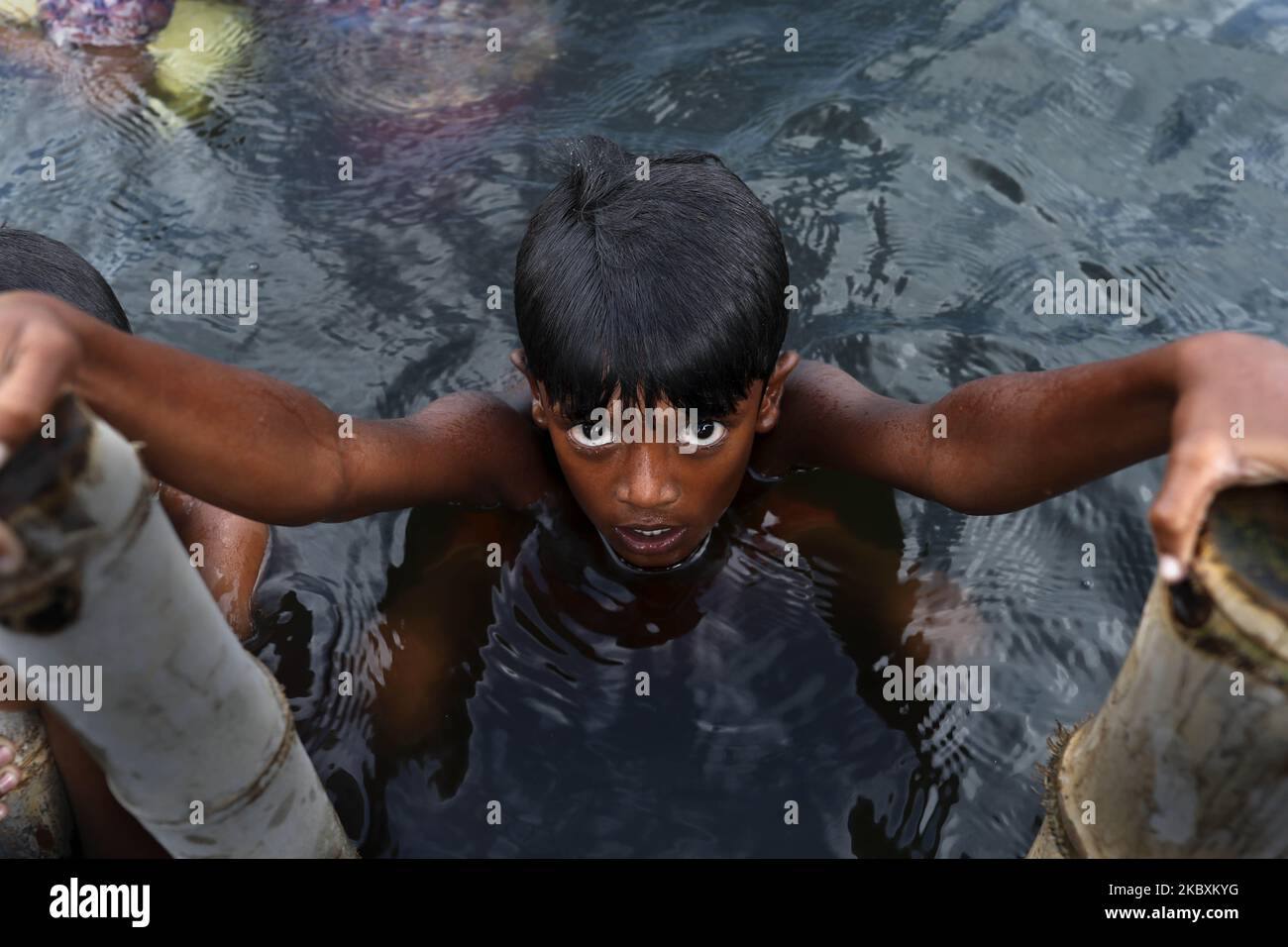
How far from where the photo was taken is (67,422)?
1.38 m

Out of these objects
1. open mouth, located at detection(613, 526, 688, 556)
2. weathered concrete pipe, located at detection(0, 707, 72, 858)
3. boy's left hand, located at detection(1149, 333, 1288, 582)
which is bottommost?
weathered concrete pipe, located at detection(0, 707, 72, 858)

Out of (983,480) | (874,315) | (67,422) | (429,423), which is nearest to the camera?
(67,422)

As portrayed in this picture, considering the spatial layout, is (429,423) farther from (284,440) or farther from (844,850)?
(844,850)

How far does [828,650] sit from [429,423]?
3.56 ft

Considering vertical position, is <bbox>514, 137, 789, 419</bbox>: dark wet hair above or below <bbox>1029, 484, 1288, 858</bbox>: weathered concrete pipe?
above

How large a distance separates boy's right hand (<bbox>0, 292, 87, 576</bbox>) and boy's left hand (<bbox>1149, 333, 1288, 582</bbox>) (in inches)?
47.4

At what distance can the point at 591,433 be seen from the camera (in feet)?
8.96

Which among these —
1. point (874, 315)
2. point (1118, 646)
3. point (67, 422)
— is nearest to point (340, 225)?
point (874, 315)

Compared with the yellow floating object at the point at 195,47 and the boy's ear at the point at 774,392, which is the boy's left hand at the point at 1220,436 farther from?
the yellow floating object at the point at 195,47

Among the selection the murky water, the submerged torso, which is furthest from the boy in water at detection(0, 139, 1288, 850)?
the murky water

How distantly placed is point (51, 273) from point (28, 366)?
167 centimetres

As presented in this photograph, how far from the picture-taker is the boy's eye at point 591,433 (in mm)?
2705

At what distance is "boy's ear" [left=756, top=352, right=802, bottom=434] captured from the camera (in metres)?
3.04

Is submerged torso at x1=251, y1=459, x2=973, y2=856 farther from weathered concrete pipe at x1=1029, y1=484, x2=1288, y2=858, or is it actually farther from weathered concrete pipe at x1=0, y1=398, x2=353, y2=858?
weathered concrete pipe at x1=1029, y1=484, x2=1288, y2=858
